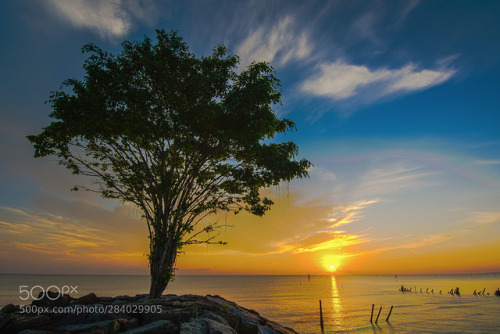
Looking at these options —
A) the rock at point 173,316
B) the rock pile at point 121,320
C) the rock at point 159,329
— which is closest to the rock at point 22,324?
the rock pile at point 121,320

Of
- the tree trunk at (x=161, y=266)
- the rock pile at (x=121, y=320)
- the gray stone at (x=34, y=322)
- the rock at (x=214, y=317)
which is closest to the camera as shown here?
the rock pile at (x=121, y=320)

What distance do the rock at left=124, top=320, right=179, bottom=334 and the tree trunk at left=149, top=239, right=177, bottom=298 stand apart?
6336 millimetres

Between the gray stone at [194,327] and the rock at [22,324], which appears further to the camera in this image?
the rock at [22,324]

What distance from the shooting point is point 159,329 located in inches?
336

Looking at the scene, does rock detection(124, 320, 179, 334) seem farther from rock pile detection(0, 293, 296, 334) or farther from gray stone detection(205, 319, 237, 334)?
gray stone detection(205, 319, 237, 334)

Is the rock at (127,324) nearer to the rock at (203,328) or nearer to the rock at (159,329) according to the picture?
the rock at (159,329)

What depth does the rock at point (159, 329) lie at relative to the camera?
8344 millimetres

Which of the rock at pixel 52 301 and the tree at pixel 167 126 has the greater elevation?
the tree at pixel 167 126

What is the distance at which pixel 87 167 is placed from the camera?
16109 millimetres

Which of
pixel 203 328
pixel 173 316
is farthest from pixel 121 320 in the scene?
pixel 203 328

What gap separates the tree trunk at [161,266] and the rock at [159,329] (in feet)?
20.8

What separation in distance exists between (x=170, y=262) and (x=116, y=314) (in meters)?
5.23

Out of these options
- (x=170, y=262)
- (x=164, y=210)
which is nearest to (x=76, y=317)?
(x=170, y=262)

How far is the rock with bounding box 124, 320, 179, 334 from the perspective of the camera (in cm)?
834
